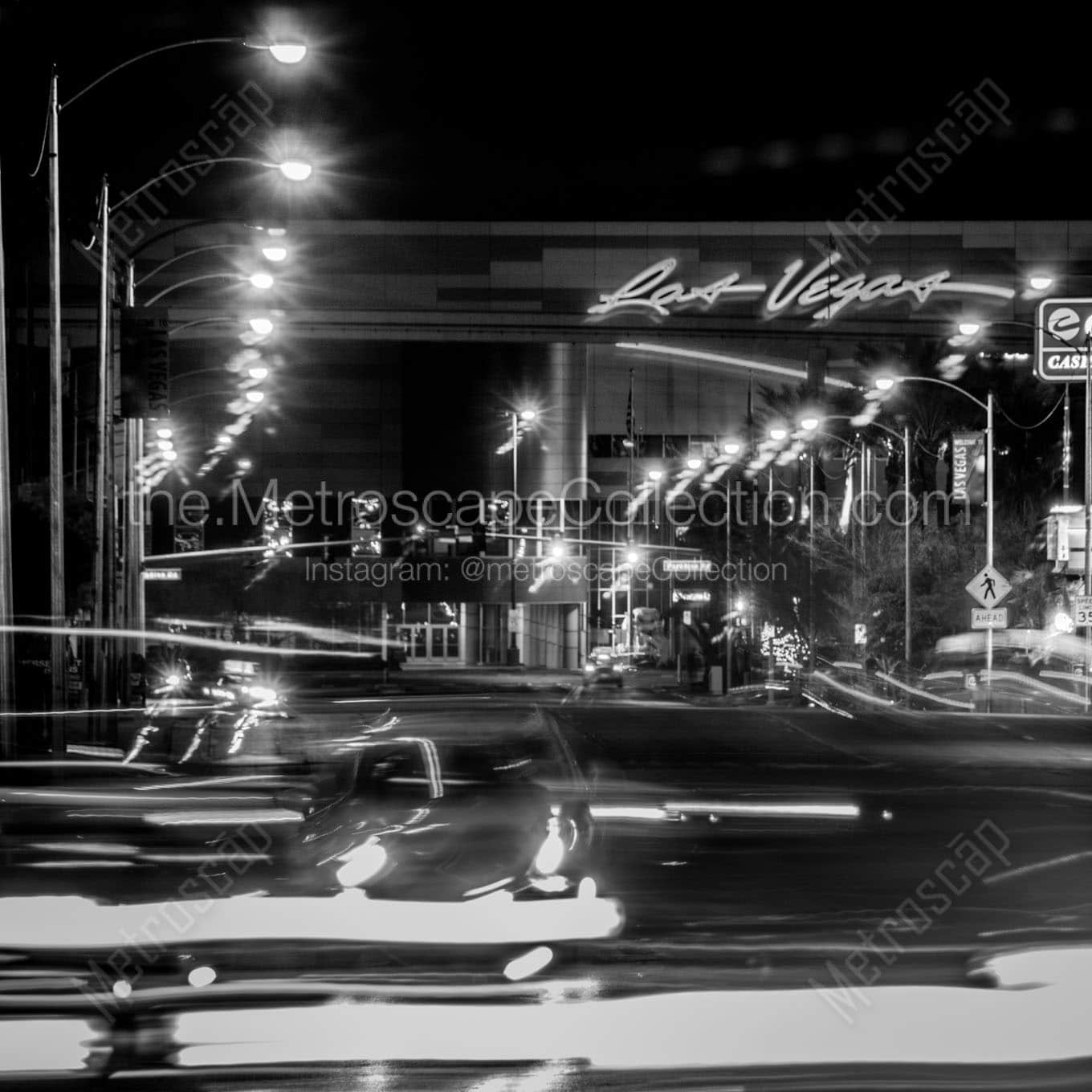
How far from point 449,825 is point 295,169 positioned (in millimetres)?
14336

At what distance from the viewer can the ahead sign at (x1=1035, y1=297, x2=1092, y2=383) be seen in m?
39.5

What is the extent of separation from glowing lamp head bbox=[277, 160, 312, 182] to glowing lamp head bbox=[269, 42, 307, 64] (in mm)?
3260

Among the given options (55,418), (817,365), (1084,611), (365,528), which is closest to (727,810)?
(55,418)

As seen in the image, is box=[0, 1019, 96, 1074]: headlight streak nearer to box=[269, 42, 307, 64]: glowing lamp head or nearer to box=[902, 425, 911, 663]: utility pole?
box=[269, 42, 307, 64]: glowing lamp head

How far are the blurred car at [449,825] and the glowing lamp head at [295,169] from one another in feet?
42.8

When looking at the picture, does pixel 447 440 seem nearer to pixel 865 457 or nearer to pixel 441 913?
pixel 865 457

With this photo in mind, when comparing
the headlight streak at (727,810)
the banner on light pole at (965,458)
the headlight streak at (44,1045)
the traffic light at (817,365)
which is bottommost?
the headlight streak at (727,810)

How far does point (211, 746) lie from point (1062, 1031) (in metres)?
14.9

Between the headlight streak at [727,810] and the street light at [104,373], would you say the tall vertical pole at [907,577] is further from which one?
the headlight streak at [727,810]

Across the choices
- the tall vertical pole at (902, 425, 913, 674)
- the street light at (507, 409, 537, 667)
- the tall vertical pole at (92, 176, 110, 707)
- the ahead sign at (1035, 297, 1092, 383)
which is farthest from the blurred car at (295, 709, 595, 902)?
the street light at (507, 409, 537, 667)

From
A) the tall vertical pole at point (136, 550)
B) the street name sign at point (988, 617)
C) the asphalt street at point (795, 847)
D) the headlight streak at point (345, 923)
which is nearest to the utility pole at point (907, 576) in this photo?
the street name sign at point (988, 617)

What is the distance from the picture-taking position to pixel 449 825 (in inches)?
386

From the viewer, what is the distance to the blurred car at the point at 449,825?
975 centimetres

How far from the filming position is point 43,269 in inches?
2655
